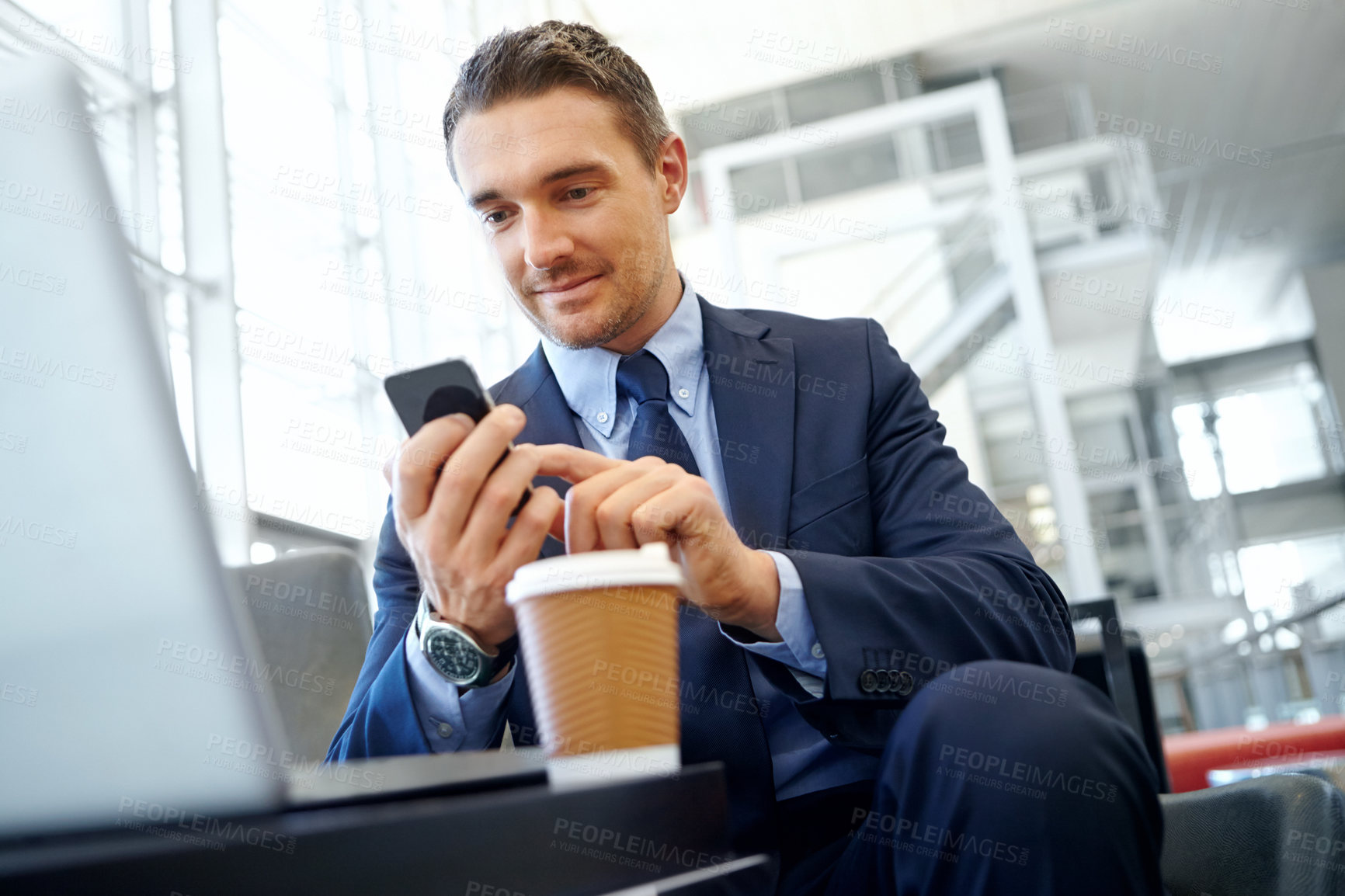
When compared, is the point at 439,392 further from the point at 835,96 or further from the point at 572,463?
the point at 835,96

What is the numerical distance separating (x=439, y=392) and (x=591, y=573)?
17 cm

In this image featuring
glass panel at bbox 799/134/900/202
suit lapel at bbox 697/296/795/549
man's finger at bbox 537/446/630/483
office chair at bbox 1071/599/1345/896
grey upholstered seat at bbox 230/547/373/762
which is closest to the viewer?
man's finger at bbox 537/446/630/483

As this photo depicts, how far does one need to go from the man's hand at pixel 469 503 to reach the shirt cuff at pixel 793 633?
179 mm

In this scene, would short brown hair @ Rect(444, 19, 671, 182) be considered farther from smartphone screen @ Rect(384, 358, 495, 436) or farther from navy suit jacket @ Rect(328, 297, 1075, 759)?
smartphone screen @ Rect(384, 358, 495, 436)

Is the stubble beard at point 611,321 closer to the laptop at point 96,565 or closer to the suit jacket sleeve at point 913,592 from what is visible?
the suit jacket sleeve at point 913,592

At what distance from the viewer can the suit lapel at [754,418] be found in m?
1.12

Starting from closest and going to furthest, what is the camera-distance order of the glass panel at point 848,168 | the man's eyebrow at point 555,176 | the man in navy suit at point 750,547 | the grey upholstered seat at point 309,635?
the man in navy suit at point 750,547
the man's eyebrow at point 555,176
the grey upholstered seat at point 309,635
the glass panel at point 848,168

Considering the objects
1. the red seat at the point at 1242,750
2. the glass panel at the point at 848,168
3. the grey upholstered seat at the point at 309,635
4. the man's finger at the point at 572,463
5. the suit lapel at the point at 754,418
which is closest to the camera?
the man's finger at the point at 572,463

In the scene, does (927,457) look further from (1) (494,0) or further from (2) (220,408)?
(1) (494,0)

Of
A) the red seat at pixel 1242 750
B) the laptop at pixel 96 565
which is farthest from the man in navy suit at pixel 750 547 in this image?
the red seat at pixel 1242 750

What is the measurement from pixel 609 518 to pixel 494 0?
6.57 meters

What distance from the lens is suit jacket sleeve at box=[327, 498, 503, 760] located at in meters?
0.82

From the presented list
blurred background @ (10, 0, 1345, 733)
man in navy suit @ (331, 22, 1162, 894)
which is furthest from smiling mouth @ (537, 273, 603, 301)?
blurred background @ (10, 0, 1345, 733)

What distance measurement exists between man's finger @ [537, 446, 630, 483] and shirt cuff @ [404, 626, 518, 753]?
0.58 ft
